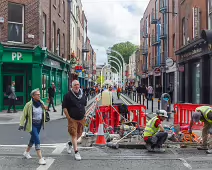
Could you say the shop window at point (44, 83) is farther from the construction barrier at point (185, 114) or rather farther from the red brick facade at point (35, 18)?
the construction barrier at point (185, 114)

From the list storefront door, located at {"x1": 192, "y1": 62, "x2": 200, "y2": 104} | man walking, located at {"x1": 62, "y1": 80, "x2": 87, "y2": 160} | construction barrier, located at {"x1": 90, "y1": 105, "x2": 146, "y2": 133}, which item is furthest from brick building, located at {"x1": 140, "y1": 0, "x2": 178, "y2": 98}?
man walking, located at {"x1": 62, "y1": 80, "x2": 87, "y2": 160}

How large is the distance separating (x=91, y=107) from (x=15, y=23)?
30.6ft

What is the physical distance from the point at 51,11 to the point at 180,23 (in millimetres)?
10319

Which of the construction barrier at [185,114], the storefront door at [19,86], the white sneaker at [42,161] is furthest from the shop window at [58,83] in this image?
the white sneaker at [42,161]

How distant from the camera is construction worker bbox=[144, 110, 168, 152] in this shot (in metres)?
7.84

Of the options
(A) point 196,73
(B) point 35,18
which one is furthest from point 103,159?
(A) point 196,73

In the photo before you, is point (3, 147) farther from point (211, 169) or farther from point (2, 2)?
point (2, 2)

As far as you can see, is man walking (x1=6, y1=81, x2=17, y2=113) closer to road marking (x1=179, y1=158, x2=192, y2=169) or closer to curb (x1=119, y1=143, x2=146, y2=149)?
curb (x1=119, y1=143, x2=146, y2=149)

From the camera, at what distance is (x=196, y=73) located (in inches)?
846

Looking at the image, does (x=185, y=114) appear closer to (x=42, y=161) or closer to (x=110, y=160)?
(x=110, y=160)

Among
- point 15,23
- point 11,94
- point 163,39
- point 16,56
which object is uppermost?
point 163,39

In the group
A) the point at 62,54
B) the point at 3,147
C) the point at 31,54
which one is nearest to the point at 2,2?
the point at 31,54

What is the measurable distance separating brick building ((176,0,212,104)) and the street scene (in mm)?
62

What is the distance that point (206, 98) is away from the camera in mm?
18656
